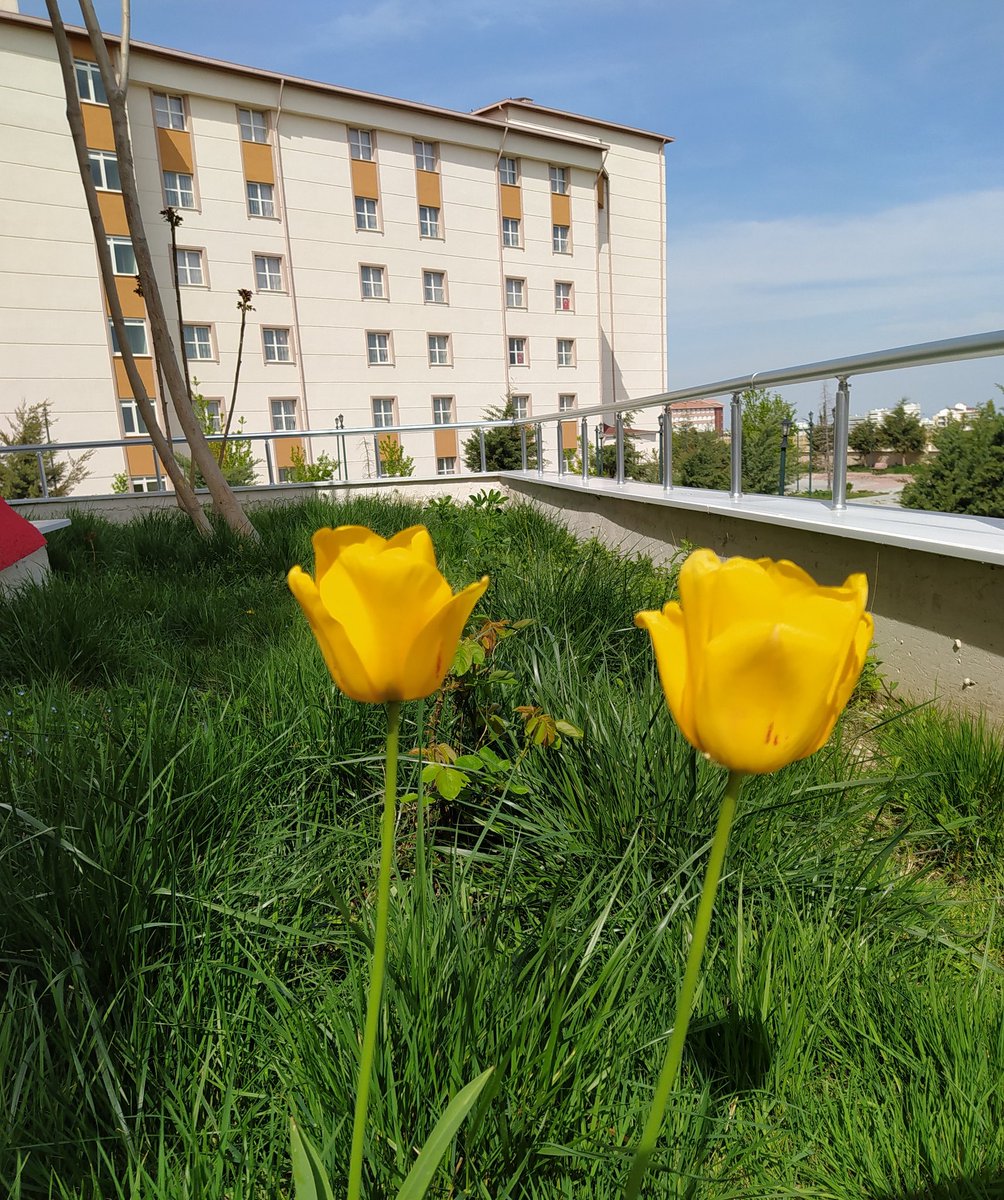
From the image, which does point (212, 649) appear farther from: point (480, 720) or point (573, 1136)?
point (573, 1136)

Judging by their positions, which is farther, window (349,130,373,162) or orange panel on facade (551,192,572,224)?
orange panel on facade (551,192,572,224)

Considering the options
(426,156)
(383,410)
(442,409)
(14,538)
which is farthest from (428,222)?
(14,538)

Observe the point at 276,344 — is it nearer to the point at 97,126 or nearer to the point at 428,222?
the point at 97,126

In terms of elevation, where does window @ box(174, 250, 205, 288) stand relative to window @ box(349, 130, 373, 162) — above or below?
below

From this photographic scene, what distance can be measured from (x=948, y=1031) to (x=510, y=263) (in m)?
32.3

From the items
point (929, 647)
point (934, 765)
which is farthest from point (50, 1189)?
point (929, 647)

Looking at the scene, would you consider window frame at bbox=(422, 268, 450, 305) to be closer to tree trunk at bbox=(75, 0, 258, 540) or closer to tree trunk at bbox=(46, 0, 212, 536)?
tree trunk at bbox=(46, 0, 212, 536)

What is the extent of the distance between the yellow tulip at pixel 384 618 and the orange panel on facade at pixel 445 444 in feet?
91.1

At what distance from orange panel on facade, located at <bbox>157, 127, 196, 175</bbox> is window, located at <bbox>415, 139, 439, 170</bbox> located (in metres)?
7.78

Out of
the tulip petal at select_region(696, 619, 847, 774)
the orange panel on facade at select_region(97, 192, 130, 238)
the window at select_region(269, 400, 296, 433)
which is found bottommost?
the tulip petal at select_region(696, 619, 847, 774)

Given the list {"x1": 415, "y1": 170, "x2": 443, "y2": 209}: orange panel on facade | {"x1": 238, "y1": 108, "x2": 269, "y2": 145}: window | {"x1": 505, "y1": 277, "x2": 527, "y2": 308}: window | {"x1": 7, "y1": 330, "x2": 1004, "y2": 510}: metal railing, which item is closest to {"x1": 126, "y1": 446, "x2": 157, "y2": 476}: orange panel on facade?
{"x1": 238, "y1": 108, "x2": 269, "y2": 145}: window

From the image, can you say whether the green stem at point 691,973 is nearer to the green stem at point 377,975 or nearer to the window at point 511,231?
the green stem at point 377,975

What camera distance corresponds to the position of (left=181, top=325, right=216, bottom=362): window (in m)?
24.7

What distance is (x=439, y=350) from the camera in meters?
29.5
